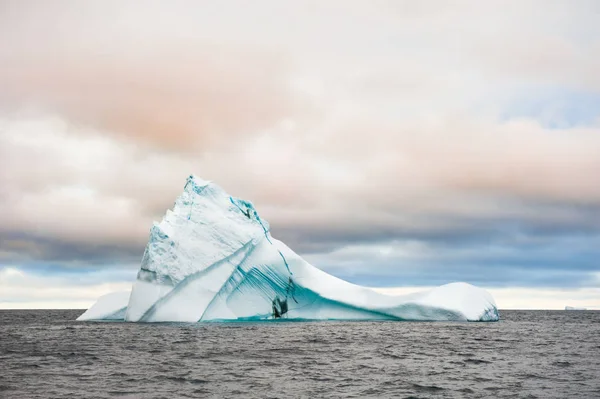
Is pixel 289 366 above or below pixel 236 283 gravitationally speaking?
below

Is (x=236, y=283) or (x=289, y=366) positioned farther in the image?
(x=236, y=283)

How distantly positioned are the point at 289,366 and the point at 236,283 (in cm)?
A: 1325

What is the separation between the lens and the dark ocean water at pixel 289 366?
12297 mm

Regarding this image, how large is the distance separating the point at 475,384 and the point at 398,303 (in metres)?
16.3

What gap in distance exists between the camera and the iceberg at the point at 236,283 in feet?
88.2

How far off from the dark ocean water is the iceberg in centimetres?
337

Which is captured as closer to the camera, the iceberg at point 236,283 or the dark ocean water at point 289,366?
the dark ocean water at point 289,366

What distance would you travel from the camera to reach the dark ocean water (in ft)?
40.3

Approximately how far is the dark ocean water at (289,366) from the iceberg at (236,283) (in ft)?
11.0

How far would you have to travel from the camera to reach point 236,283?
1120 inches

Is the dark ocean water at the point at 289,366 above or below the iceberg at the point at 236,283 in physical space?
below

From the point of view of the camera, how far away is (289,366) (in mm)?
15453

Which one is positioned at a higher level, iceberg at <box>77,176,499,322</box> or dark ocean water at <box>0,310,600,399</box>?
iceberg at <box>77,176,499,322</box>

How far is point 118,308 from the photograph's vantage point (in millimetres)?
34156
